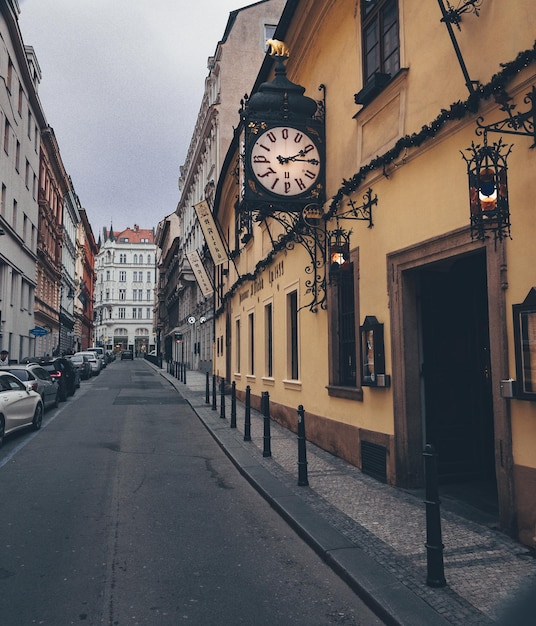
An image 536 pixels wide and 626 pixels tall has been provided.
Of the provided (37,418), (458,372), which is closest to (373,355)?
(458,372)

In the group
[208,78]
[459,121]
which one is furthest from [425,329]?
[208,78]

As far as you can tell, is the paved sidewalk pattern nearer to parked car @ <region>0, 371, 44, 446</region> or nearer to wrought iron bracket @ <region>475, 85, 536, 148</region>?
wrought iron bracket @ <region>475, 85, 536, 148</region>

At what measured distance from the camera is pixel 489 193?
527 centimetres

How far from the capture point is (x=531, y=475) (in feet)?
17.4

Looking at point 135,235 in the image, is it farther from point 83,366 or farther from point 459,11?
point 459,11

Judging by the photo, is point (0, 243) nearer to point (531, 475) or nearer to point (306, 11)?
point (306, 11)

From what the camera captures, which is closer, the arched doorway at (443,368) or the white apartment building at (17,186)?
the arched doorway at (443,368)

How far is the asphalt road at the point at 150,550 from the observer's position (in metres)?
4.16

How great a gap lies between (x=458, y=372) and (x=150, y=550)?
4688 mm

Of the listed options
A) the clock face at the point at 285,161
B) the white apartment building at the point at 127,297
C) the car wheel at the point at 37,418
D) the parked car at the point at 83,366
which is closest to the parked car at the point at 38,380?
→ the car wheel at the point at 37,418

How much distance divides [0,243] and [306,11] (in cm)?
2313

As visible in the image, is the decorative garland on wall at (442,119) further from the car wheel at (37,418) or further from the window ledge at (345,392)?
the car wheel at (37,418)

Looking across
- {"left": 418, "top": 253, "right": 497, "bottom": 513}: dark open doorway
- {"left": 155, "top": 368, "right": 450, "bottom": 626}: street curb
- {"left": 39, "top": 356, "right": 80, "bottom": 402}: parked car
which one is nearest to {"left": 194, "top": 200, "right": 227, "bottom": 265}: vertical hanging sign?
{"left": 39, "top": 356, "right": 80, "bottom": 402}: parked car

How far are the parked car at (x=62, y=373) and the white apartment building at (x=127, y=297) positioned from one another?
92478 millimetres
